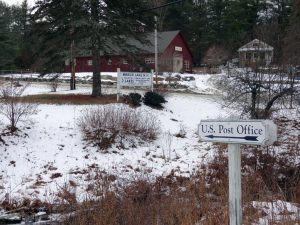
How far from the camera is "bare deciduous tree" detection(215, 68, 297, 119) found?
17812 millimetres

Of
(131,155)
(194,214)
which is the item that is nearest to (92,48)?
(131,155)

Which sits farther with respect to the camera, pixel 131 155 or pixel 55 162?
pixel 131 155

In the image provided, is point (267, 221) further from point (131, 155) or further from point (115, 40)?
point (115, 40)

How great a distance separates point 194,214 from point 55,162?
722 cm

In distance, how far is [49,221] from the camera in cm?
916

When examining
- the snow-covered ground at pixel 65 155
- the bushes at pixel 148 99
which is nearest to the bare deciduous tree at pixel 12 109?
the snow-covered ground at pixel 65 155

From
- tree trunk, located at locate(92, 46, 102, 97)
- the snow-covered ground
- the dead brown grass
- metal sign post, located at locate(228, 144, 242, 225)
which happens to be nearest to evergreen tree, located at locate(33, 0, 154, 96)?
tree trunk, located at locate(92, 46, 102, 97)

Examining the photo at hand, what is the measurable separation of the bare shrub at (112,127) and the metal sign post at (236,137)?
1027 cm

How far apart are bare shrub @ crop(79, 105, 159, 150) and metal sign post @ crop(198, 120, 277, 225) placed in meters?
10.3

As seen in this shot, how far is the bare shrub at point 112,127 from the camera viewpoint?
15562 millimetres

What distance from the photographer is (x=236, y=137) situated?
498cm

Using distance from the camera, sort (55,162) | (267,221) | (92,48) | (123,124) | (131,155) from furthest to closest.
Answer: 1. (92,48)
2. (123,124)
3. (131,155)
4. (55,162)
5. (267,221)

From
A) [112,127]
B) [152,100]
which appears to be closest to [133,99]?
[152,100]

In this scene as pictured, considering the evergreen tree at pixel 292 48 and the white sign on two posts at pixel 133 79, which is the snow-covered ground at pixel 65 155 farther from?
the evergreen tree at pixel 292 48
